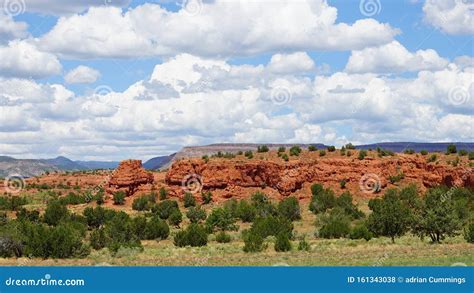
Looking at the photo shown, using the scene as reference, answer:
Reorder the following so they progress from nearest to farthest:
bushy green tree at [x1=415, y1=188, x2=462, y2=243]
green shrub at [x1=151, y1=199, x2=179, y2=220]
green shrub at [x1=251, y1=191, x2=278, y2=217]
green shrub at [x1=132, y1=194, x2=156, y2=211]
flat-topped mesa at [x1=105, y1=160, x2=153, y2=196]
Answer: bushy green tree at [x1=415, y1=188, x2=462, y2=243] < green shrub at [x1=251, y1=191, x2=278, y2=217] < green shrub at [x1=151, y1=199, x2=179, y2=220] < green shrub at [x1=132, y1=194, x2=156, y2=211] < flat-topped mesa at [x1=105, y1=160, x2=153, y2=196]

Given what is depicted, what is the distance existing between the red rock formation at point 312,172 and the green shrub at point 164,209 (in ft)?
23.8

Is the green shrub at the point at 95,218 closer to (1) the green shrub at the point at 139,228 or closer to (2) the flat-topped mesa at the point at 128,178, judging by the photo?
(1) the green shrub at the point at 139,228

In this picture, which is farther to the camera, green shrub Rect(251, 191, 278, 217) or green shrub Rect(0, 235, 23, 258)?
green shrub Rect(251, 191, 278, 217)

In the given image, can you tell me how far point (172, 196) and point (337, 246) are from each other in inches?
1354

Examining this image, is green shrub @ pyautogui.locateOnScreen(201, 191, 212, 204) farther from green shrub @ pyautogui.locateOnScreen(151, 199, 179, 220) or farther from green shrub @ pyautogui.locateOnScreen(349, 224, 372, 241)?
green shrub @ pyautogui.locateOnScreen(349, 224, 372, 241)

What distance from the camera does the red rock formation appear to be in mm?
60375

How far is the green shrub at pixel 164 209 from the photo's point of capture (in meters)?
54.3

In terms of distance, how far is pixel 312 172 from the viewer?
61906 mm

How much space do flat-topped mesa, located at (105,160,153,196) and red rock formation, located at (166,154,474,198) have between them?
553 centimetres

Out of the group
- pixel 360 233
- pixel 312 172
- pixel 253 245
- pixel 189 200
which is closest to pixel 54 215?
pixel 189 200

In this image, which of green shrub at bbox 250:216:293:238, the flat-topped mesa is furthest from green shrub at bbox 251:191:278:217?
the flat-topped mesa

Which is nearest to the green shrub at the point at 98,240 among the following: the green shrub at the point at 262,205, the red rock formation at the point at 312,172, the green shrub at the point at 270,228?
the green shrub at the point at 270,228

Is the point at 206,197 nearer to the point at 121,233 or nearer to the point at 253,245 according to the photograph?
the point at 121,233

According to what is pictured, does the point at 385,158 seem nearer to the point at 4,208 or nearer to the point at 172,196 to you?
the point at 172,196
